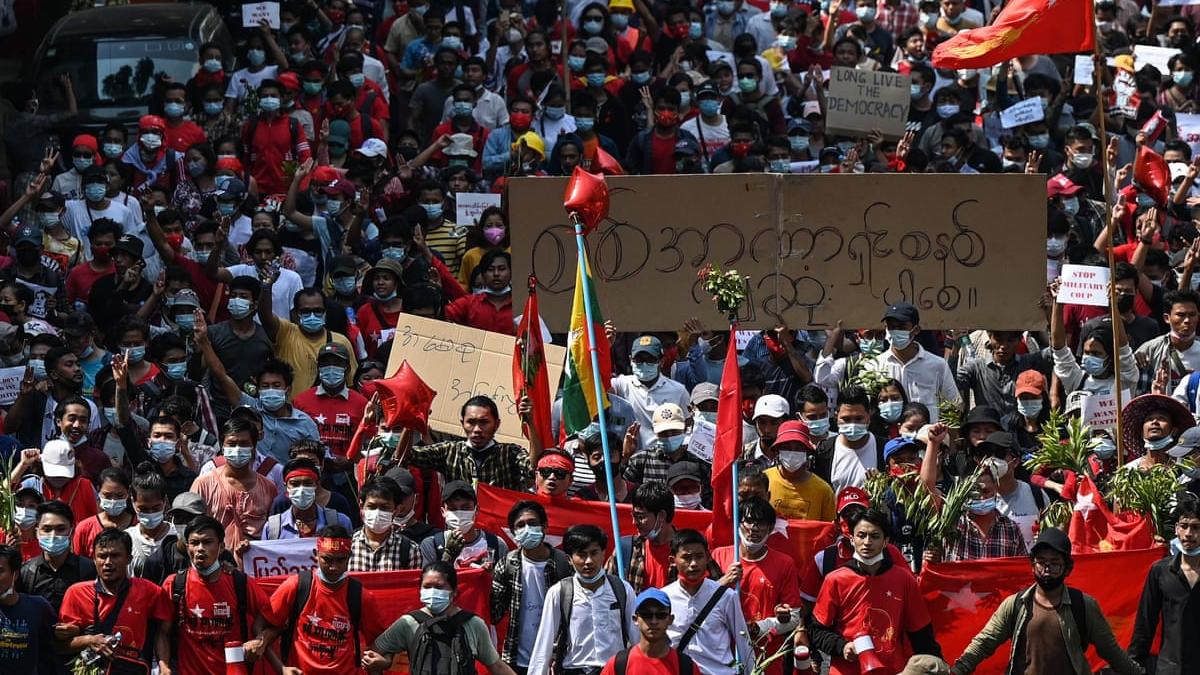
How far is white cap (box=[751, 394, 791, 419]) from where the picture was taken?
14.6 meters

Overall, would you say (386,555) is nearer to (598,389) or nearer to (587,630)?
(587,630)

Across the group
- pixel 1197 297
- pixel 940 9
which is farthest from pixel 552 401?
pixel 940 9

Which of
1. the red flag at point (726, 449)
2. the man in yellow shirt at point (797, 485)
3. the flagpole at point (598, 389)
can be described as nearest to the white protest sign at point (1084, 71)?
the man in yellow shirt at point (797, 485)

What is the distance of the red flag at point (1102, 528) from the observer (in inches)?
530

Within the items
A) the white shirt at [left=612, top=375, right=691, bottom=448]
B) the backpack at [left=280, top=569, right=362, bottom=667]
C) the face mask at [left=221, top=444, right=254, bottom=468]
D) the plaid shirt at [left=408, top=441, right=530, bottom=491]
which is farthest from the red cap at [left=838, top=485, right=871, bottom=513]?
the face mask at [left=221, top=444, right=254, bottom=468]

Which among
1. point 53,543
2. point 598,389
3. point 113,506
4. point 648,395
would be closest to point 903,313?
point 648,395

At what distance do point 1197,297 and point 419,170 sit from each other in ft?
22.0

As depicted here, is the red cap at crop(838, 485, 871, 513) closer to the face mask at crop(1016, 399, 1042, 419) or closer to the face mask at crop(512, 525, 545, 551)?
the face mask at crop(512, 525, 545, 551)

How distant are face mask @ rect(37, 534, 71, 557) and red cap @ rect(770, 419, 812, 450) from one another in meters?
3.82

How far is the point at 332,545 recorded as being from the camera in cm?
1292

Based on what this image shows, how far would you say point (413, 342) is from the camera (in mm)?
16047

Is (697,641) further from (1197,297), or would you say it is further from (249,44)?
(249,44)

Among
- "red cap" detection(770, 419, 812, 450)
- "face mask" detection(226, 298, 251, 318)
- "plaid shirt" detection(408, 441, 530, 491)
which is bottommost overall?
"plaid shirt" detection(408, 441, 530, 491)

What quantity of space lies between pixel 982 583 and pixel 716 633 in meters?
1.58
